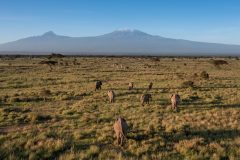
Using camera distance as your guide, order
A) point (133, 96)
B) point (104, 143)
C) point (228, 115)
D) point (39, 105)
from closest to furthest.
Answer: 1. point (104, 143)
2. point (228, 115)
3. point (39, 105)
4. point (133, 96)

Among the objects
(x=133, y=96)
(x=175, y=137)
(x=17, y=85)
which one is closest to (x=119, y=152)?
(x=175, y=137)

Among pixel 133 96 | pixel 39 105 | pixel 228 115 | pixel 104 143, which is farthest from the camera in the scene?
pixel 133 96

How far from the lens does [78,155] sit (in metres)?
11.1

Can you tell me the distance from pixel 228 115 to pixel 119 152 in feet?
30.4

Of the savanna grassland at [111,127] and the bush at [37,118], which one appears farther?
the bush at [37,118]

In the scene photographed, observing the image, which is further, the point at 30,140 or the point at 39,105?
the point at 39,105

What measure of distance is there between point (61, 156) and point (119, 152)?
2139mm

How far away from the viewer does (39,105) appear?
2148cm

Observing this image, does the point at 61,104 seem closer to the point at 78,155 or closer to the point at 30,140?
the point at 30,140

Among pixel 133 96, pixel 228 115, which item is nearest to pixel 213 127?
pixel 228 115

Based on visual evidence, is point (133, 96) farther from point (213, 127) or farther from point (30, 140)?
point (30, 140)

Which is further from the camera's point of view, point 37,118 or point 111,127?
point 37,118

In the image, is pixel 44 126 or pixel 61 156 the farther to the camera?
pixel 44 126

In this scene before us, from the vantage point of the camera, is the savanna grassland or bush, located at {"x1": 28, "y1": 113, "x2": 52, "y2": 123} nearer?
the savanna grassland
